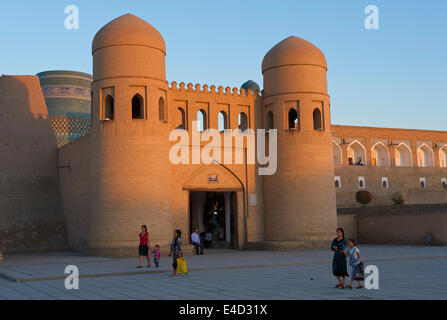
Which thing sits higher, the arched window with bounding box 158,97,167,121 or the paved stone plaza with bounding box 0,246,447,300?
the arched window with bounding box 158,97,167,121

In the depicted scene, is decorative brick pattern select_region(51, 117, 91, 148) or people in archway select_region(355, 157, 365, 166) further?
people in archway select_region(355, 157, 365, 166)

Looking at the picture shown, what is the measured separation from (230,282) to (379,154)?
35095 millimetres

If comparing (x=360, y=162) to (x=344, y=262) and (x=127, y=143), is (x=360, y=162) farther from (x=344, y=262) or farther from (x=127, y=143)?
(x=344, y=262)

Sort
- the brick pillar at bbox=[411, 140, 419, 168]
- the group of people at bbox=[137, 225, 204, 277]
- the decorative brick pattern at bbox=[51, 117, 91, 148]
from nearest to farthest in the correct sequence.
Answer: the group of people at bbox=[137, 225, 204, 277], the decorative brick pattern at bbox=[51, 117, 91, 148], the brick pillar at bbox=[411, 140, 419, 168]

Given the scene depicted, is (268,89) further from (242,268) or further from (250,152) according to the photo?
(242,268)

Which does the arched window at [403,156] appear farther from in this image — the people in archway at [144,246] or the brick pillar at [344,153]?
the people in archway at [144,246]

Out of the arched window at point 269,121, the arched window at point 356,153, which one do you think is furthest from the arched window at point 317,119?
the arched window at point 356,153

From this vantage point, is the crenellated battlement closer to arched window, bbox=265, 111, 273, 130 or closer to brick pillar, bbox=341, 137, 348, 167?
arched window, bbox=265, 111, 273, 130

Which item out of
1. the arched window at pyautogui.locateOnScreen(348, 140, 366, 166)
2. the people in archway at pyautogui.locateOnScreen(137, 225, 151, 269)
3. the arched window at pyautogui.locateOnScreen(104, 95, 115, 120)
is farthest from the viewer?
the arched window at pyautogui.locateOnScreen(348, 140, 366, 166)

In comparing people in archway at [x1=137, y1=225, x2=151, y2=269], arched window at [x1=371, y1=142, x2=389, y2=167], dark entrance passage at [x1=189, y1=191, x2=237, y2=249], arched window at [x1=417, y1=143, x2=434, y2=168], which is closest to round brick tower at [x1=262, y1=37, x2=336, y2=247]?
dark entrance passage at [x1=189, y1=191, x2=237, y2=249]

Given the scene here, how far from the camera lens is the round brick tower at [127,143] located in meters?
18.8

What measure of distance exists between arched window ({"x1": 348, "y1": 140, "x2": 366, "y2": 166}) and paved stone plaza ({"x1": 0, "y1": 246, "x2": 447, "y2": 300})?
27522 mm

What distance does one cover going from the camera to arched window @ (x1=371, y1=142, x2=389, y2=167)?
140 ft

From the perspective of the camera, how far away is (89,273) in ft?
39.8
